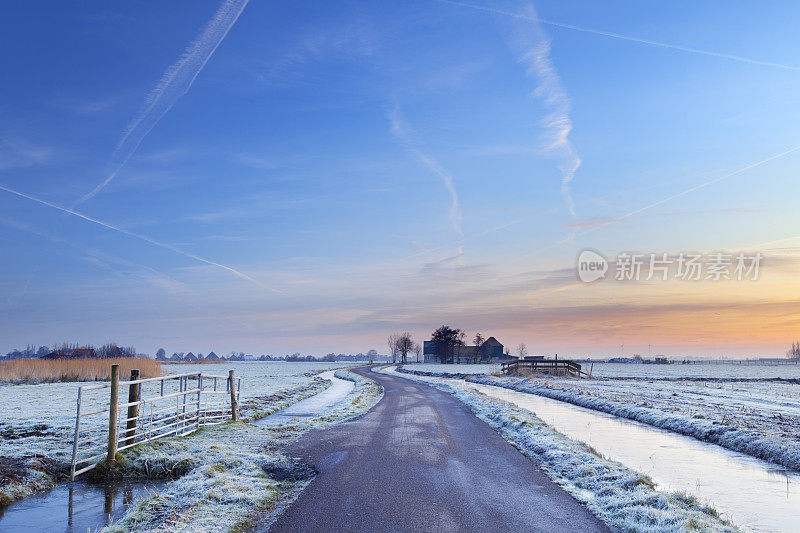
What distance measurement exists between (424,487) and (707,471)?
318 inches

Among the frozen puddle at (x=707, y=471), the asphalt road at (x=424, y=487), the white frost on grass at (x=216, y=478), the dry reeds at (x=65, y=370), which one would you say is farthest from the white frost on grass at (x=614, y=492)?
the dry reeds at (x=65, y=370)

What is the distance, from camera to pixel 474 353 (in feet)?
527

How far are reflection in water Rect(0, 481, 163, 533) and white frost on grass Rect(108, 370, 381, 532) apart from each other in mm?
703

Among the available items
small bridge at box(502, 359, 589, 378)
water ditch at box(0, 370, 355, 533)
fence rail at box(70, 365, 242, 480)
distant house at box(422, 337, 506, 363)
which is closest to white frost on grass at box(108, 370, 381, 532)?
fence rail at box(70, 365, 242, 480)

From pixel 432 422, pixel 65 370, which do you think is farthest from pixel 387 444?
pixel 65 370

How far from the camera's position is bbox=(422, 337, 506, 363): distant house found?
160m

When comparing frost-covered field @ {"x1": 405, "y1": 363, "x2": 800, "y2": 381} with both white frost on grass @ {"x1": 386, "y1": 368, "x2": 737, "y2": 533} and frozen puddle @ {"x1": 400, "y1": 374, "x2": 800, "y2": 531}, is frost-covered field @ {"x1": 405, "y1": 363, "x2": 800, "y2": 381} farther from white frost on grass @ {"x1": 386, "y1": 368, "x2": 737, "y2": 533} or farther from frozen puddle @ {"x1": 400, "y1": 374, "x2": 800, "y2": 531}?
white frost on grass @ {"x1": 386, "y1": 368, "x2": 737, "y2": 533}

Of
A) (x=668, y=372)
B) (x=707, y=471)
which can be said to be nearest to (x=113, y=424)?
(x=707, y=471)

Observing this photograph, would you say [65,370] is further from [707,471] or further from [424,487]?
[707,471]

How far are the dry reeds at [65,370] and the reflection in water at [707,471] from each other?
41.0 metres

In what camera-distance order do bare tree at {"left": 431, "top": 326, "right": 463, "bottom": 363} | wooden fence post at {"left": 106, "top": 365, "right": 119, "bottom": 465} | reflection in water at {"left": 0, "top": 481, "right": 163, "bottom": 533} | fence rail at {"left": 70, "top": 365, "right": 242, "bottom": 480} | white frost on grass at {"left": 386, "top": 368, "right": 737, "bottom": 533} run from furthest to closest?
1. bare tree at {"left": 431, "top": 326, "right": 463, "bottom": 363}
2. wooden fence post at {"left": 106, "top": 365, "right": 119, "bottom": 465}
3. fence rail at {"left": 70, "top": 365, "right": 242, "bottom": 480}
4. reflection in water at {"left": 0, "top": 481, "right": 163, "bottom": 533}
5. white frost on grass at {"left": 386, "top": 368, "right": 737, "bottom": 533}

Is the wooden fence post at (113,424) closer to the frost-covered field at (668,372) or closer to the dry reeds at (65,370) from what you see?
the dry reeds at (65,370)

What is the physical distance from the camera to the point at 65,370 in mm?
52125

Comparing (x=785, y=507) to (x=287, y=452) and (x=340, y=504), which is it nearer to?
(x=340, y=504)
